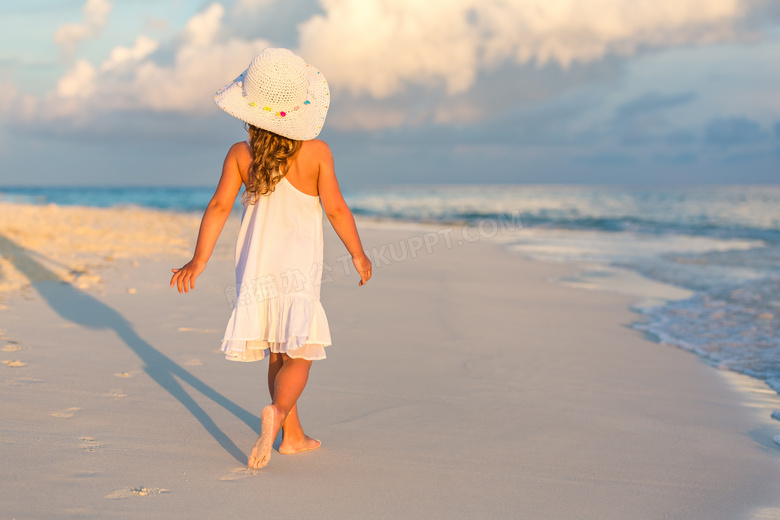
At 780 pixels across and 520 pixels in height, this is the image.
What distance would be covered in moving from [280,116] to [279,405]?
1146 millimetres

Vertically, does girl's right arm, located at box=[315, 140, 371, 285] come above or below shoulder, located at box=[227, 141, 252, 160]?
below

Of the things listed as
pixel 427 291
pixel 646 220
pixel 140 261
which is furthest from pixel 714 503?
pixel 646 220

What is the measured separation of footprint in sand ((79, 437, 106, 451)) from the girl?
65 cm

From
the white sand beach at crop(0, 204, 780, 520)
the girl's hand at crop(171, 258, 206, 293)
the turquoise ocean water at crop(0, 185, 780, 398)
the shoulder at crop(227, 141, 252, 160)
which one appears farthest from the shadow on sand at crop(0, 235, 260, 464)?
the turquoise ocean water at crop(0, 185, 780, 398)

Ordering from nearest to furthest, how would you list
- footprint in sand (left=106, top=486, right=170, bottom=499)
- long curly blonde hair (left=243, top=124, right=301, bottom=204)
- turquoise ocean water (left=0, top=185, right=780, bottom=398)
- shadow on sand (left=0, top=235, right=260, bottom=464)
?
1. footprint in sand (left=106, top=486, right=170, bottom=499)
2. long curly blonde hair (left=243, top=124, right=301, bottom=204)
3. shadow on sand (left=0, top=235, right=260, bottom=464)
4. turquoise ocean water (left=0, top=185, right=780, bottom=398)

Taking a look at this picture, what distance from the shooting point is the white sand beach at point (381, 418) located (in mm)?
2248

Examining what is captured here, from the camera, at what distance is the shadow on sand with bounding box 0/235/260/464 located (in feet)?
9.97

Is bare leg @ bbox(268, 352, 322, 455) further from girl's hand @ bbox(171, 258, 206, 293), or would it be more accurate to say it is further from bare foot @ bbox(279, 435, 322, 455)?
girl's hand @ bbox(171, 258, 206, 293)

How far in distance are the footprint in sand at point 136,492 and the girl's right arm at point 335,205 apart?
1051 mm

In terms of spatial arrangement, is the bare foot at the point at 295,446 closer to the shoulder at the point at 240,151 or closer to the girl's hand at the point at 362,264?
the girl's hand at the point at 362,264

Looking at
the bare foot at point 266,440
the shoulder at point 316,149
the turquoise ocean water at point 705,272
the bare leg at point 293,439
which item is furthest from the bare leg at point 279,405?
the turquoise ocean water at point 705,272

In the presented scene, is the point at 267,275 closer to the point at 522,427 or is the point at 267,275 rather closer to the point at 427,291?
the point at 522,427

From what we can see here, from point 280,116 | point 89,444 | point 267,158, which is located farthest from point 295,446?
point 280,116

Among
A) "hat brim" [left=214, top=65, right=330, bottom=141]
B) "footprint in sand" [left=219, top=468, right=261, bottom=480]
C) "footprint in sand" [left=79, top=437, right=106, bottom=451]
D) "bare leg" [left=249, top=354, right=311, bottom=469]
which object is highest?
"hat brim" [left=214, top=65, right=330, bottom=141]
